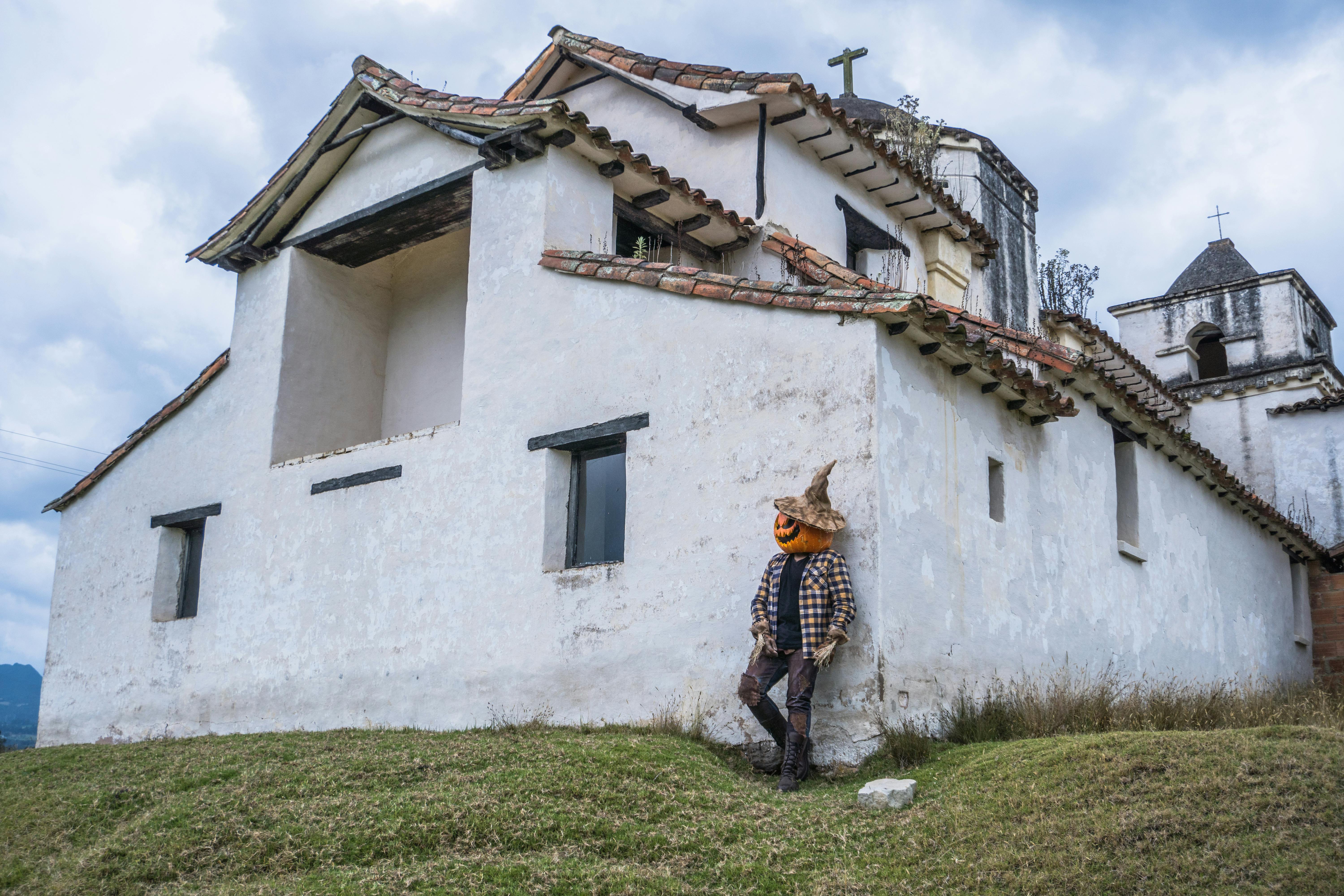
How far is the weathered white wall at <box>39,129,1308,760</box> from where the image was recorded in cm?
974

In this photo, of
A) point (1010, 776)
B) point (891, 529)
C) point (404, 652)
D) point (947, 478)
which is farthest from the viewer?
point (404, 652)

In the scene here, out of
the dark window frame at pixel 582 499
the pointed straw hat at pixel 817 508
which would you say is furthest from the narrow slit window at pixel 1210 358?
the pointed straw hat at pixel 817 508

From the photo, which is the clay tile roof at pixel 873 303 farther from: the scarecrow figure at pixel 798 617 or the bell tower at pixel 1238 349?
the bell tower at pixel 1238 349

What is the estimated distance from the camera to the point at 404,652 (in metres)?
12.3

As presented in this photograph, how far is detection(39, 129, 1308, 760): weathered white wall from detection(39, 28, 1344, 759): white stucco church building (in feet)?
0.13

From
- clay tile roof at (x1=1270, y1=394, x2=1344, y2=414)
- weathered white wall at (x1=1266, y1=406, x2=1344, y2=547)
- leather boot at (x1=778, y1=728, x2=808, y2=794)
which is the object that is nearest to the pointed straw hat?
leather boot at (x1=778, y1=728, x2=808, y2=794)

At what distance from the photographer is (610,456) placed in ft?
37.9

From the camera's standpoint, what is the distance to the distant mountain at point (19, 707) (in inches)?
760

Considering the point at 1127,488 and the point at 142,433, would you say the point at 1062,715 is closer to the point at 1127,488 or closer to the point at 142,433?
the point at 1127,488

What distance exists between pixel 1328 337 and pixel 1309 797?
22.0 m

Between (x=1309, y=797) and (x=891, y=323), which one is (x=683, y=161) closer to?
(x=891, y=323)

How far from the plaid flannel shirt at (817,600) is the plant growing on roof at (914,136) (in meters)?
11.3

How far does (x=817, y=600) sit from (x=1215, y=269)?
2093 cm

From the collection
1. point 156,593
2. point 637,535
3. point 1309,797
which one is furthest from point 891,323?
point 156,593
